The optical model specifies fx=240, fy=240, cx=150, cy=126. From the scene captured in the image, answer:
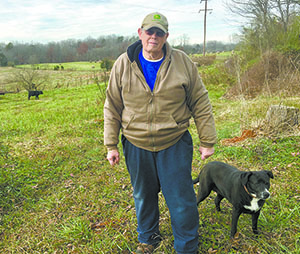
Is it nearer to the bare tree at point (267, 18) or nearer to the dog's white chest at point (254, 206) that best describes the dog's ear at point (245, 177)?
the dog's white chest at point (254, 206)

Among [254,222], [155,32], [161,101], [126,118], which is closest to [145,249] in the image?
[254,222]

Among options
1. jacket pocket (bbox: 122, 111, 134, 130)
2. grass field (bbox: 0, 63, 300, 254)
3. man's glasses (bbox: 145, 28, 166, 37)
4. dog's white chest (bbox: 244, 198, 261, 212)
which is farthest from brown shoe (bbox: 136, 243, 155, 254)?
man's glasses (bbox: 145, 28, 166, 37)

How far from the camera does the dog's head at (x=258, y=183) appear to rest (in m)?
2.09

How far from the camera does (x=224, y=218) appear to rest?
2955 millimetres

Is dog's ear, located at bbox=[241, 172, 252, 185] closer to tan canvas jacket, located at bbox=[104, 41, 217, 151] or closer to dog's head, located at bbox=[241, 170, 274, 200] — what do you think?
dog's head, located at bbox=[241, 170, 274, 200]

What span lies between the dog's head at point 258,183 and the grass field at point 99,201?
0.71 m

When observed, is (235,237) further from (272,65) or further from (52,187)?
(272,65)

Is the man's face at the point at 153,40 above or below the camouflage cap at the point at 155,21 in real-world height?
below

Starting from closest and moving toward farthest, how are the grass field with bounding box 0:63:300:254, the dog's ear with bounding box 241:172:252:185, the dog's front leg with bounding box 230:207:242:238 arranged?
the dog's ear with bounding box 241:172:252:185 → the dog's front leg with bounding box 230:207:242:238 → the grass field with bounding box 0:63:300:254

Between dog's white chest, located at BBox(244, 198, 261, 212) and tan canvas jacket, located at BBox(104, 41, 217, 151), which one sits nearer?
tan canvas jacket, located at BBox(104, 41, 217, 151)

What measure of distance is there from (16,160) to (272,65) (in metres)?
11.1

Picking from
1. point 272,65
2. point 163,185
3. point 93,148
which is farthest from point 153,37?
point 272,65

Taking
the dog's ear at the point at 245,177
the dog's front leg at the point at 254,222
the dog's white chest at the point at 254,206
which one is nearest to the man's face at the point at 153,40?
the dog's ear at the point at 245,177

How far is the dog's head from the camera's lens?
2088 millimetres
